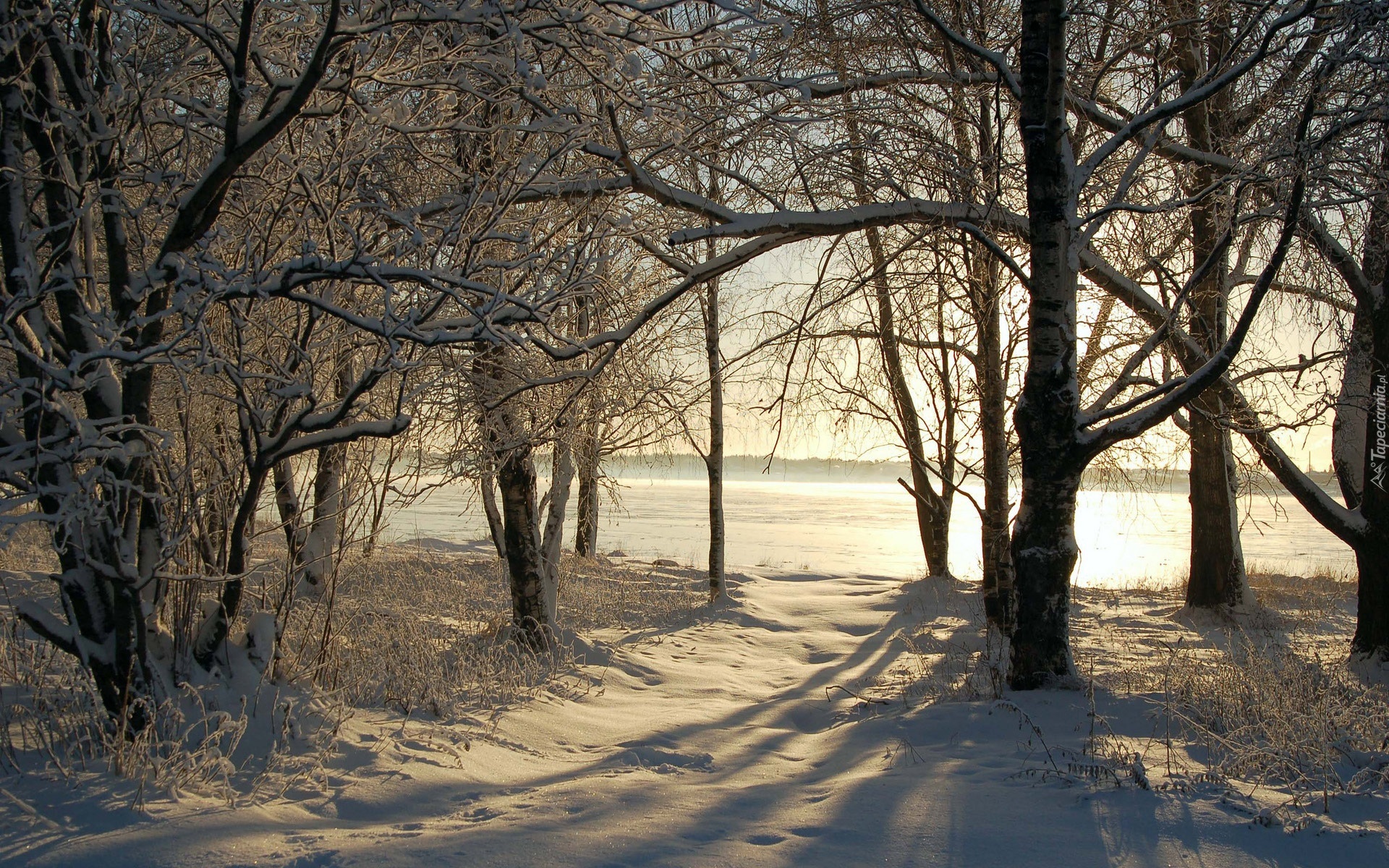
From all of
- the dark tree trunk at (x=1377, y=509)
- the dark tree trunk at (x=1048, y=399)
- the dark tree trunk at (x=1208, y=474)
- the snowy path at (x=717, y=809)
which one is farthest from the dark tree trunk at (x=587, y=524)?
the dark tree trunk at (x=1377, y=509)

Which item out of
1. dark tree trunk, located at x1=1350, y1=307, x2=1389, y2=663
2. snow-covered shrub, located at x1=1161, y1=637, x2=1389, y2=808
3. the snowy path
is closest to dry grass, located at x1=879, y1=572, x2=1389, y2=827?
snow-covered shrub, located at x1=1161, y1=637, x2=1389, y2=808

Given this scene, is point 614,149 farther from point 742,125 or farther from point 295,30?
point 295,30

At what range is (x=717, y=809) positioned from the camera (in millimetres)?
3791

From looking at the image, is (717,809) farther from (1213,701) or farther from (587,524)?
(587,524)

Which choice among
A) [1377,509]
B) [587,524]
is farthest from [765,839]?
[587,524]

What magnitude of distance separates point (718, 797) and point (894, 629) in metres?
6.77

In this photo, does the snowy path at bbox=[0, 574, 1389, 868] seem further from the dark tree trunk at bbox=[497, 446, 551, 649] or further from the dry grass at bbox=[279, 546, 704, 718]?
the dark tree trunk at bbox=[497, 446, 551, 649]

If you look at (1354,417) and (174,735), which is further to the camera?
(1354,417)

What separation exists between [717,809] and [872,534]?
23.6m

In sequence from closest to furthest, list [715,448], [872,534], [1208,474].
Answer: [1208,474] → [715,448] → [872,534]

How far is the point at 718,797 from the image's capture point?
13.1ft

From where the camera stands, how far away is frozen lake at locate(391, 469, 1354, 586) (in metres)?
18.5

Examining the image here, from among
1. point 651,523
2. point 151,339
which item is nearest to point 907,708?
point 151,339

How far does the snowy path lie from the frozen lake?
18.9 ft
